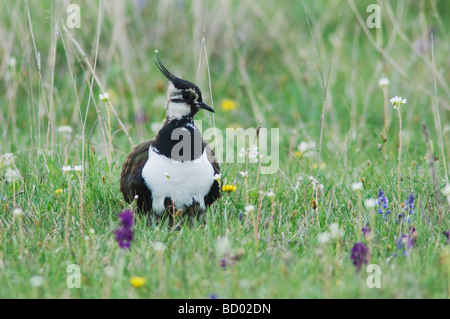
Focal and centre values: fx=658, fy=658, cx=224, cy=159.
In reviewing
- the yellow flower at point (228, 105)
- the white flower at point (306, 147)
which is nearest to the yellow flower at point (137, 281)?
the white flower at point (306, 147)

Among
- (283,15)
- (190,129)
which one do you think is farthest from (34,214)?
(283,15)

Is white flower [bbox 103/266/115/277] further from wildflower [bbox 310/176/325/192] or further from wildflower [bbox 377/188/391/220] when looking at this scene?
wildflower [bbox 377/188/391/220]

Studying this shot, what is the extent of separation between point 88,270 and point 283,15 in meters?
5.10

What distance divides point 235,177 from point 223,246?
3.87 ft

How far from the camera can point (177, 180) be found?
11.6 ft

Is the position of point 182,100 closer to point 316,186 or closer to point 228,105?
point 316,186

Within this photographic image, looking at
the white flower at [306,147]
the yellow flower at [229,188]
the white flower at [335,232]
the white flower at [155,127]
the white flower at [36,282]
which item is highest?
the white flower at [155,127]

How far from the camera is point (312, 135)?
222 inches

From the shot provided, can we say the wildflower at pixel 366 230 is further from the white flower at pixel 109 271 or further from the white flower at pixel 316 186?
the white flower at pixel 109 271

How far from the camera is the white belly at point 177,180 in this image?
3.54 meters

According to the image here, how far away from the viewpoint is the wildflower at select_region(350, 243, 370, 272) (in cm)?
297

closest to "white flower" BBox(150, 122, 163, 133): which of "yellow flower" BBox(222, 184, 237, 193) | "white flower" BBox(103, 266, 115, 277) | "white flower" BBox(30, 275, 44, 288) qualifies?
"yellow flower" BBox(222, 184, 237, 193)

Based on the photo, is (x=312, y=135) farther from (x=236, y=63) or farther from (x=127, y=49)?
(x=127, y=49)
